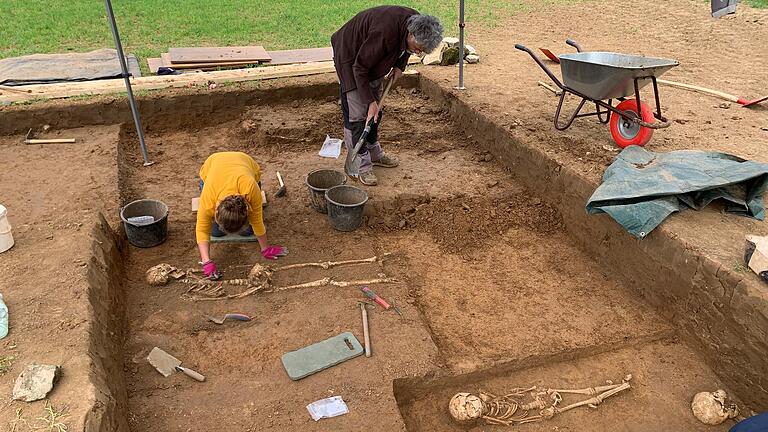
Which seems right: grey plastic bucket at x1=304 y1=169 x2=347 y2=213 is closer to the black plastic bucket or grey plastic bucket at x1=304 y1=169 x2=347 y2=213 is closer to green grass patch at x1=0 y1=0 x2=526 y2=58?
the black plastic bucket

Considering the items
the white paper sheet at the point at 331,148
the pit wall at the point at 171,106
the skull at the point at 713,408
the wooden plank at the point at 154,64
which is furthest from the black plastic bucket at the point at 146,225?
the skull at the point at 713,408

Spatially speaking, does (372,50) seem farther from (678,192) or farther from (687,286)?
(687,286)

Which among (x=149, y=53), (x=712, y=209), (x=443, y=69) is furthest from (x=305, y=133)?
(x=712, y=209)

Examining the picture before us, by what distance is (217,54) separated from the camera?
8055mm

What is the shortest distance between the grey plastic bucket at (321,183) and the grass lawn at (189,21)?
4.38 metres

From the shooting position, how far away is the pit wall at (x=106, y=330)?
2627mm

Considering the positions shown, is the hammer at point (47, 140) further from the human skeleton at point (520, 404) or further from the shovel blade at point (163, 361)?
the human skeleton at point (520, 404)

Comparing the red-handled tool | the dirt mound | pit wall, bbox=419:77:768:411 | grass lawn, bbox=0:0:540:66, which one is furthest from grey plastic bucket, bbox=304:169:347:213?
grass lawn, bbox=0:0:540:66

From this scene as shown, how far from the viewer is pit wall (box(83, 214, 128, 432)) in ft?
8.62

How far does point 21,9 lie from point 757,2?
47.1ft

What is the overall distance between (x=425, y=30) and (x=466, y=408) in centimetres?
289

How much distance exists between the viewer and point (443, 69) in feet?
25.7

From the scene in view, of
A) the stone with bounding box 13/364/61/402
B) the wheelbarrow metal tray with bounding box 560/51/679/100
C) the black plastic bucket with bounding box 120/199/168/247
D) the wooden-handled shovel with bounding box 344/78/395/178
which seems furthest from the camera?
the wooden-handled shovel with bounding box 344/78/395/178

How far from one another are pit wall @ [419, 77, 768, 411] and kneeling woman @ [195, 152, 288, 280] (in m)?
2.76
